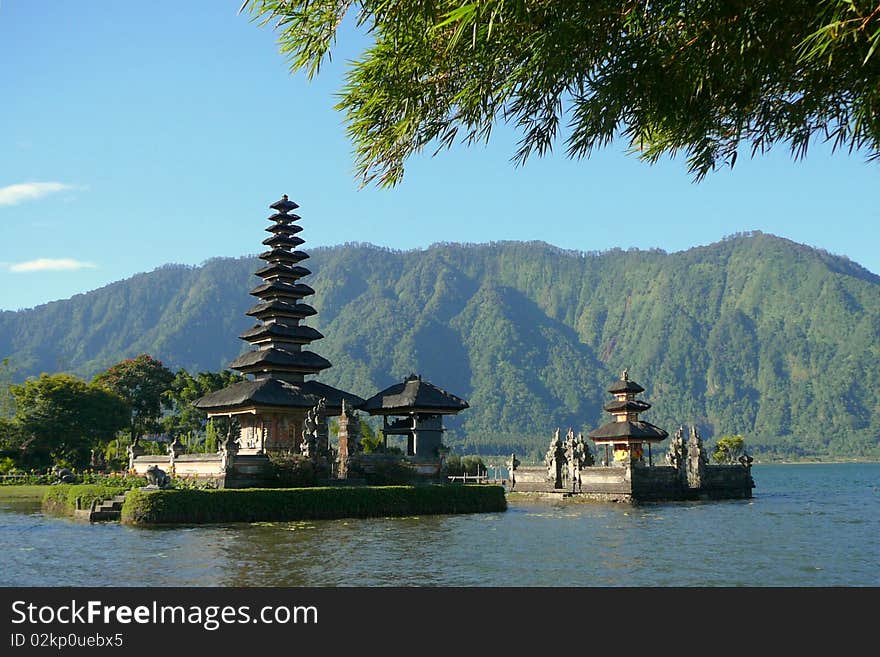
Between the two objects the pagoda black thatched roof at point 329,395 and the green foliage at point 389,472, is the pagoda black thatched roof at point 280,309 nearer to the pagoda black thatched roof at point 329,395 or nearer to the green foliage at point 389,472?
the pagoda black thatched roof at point 329,395

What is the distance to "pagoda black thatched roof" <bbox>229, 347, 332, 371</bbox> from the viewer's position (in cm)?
5206

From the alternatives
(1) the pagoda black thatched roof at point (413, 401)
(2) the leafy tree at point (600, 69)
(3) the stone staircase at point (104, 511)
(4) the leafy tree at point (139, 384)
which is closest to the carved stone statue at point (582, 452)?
(1) the pagoda black thatched roof at point (413, 401)

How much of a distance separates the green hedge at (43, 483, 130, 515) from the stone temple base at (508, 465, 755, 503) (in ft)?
98.4

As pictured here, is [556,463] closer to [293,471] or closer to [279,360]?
[279,360]

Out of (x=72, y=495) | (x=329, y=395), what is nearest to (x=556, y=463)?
(x=329, y=395)

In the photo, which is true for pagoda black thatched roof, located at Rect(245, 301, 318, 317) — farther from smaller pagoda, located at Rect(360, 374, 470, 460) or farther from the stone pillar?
the stone pillar

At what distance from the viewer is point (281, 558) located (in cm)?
2436

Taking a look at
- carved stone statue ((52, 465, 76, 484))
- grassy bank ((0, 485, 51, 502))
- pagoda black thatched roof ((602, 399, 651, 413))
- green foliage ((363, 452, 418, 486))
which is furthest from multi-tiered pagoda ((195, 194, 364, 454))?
pagoda black thatched roof ((602, 399, 651, 413))

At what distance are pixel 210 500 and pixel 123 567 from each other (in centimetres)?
1284
